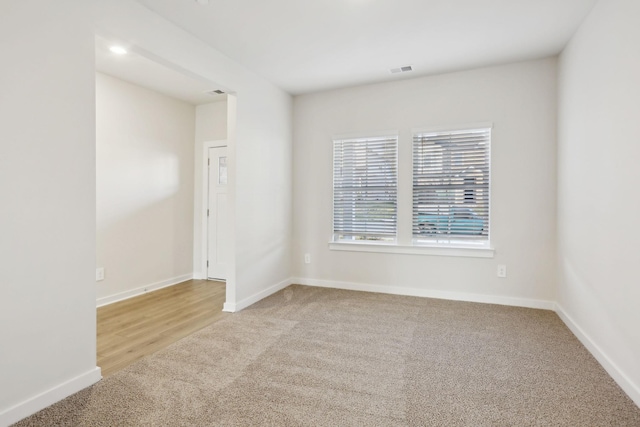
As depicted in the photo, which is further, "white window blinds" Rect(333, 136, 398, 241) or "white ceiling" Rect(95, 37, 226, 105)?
"white window blinds" Rect(333, 136, 398, 241)

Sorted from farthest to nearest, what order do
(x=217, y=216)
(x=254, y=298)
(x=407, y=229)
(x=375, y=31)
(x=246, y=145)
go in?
(x=217, y=216)
(x=407, y=229)
(x=254, y=298)
(x=246, y=145)
(x=375, y=31)

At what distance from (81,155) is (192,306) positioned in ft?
7.17

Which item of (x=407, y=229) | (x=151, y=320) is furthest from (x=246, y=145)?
(x=407, y=229)

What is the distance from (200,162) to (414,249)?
335 cm

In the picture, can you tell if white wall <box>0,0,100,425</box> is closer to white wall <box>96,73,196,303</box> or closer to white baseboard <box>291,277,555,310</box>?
white wall <box>96,73,196,303</box>

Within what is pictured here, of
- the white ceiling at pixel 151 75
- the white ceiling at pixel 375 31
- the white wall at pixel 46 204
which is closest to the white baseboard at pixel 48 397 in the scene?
the white wall at pixel 46 204

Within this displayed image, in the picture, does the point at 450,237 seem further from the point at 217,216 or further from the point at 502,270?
the point at 217,216

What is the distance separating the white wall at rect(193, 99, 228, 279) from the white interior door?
12cm

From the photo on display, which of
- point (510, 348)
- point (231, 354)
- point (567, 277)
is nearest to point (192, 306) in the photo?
point (231, 354)

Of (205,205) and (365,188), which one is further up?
(365,188)

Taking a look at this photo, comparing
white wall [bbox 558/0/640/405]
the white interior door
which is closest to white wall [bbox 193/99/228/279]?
the white interior door

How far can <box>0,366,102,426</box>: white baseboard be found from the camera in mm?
1749

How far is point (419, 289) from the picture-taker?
4137 mm

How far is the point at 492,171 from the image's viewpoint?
3.77 m
